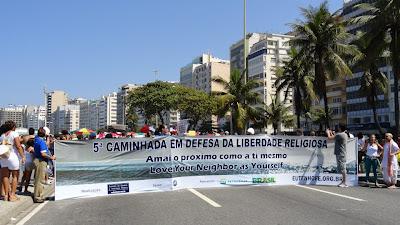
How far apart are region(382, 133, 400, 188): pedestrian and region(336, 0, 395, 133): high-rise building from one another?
69.4m

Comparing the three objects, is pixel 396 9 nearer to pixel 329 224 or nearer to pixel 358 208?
pixel 358 208

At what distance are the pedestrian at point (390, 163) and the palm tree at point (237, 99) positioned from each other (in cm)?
3086

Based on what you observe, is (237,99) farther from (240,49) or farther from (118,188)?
(240,49)

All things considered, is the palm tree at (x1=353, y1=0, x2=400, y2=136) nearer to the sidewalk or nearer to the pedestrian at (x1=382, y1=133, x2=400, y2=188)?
the pedestrian at (x1=382, y1=133, x2=400, y2=188)

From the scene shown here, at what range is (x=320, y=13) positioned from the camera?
114ft

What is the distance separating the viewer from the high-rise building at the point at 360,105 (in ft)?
281

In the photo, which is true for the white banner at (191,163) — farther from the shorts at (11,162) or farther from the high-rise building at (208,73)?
the high-rise building at (208,73)

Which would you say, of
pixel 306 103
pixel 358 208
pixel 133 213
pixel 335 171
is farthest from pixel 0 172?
pixel 306 103

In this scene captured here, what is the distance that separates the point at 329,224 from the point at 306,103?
39859mm

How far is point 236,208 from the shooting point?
1083 cm

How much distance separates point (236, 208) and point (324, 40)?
26.4m

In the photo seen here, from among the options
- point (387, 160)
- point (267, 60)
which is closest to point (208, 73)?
point (267, 60)

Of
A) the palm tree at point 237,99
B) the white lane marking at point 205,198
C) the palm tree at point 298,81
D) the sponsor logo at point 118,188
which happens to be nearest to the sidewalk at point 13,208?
the sponsor logo at point 118,188

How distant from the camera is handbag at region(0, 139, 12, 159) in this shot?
11812 mm
